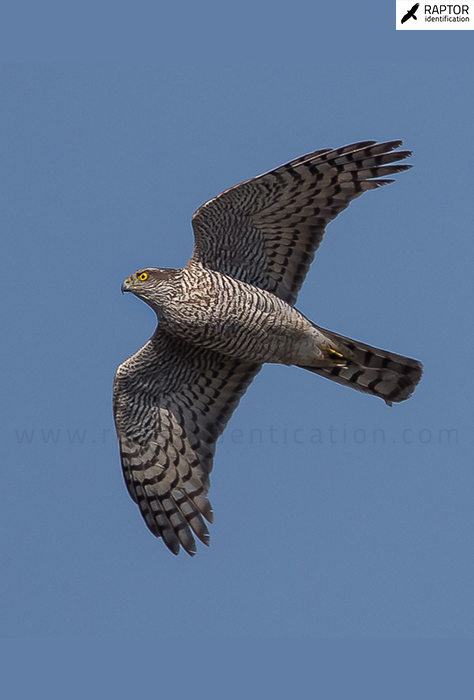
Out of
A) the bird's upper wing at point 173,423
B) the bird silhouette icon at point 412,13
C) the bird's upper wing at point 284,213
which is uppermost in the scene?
the bird silhouette icon at point 412,13

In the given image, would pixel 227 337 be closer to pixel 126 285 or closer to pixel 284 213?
pixel 126 285

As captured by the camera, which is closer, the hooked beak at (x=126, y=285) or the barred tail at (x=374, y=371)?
the hooked beak at (x=126, y=285)

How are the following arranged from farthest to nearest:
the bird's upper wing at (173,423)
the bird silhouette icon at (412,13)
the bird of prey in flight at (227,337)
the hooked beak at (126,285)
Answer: the bird silhouette icon at (412,13)
the bird's upper wing at (173,423)
the hooked beak at (126,285)
the bird of prey in flight at (227,337)

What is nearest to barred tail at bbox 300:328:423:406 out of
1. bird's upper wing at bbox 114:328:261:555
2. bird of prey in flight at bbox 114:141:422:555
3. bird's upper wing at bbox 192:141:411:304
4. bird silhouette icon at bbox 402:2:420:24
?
bird of prey in flight at bbox 114:141:422:555

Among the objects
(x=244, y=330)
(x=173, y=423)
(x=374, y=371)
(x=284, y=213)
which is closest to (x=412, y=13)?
(x=284, y=213)

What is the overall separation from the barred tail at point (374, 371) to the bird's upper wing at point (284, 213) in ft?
2.95

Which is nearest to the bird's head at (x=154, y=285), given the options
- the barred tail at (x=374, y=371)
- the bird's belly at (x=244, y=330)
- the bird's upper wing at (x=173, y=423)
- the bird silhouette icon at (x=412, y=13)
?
the bird's belly at (x=244, y=330)

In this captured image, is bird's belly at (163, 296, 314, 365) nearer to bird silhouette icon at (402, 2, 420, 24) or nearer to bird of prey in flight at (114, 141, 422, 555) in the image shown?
bird of prey in flight at (114, 141, 422, 555)

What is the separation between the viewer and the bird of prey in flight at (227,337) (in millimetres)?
9875

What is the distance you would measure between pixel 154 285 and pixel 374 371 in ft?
8.72

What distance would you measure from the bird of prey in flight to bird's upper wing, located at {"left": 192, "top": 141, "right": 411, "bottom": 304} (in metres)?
0.01

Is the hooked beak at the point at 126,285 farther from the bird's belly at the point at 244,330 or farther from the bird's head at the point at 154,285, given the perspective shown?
the bird's belly at the point at 244,330

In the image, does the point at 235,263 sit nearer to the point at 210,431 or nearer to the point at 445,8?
the point at 210,431

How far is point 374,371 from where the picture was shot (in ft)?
35.3
